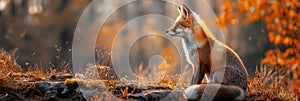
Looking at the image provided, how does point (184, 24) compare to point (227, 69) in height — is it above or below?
above

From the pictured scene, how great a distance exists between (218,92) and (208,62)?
0.70m

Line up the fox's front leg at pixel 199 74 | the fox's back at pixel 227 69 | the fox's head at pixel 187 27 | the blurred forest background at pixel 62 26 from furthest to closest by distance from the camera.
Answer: the blurred forest background at pixel 62 26 < the fox's head at pixel 187 27 < the fox's front leg at pixel 199 74 < the fox's back at pixel 227 69

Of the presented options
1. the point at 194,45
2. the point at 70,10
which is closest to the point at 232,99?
the point at 194,45

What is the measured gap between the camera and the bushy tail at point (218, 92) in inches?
215

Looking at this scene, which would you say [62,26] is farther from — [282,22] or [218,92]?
[218,92]

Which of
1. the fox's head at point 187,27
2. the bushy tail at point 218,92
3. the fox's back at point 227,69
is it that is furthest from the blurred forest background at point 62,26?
the bushy tail at point 218,92

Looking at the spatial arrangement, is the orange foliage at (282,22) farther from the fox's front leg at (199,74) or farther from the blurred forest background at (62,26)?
the blurred forest background at (62,26)

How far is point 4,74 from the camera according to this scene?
6273 mm

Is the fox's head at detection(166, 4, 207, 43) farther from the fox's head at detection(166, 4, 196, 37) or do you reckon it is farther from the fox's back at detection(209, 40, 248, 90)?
the fox's back at detection(209, 40, 248, 90)

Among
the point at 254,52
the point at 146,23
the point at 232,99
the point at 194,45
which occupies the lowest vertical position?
the point at 232,99

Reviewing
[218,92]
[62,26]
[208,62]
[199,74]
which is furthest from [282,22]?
[62,26]

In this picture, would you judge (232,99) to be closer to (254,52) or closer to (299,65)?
(299,65)

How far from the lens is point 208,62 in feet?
19.9

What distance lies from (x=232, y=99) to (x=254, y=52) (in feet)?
61.7
